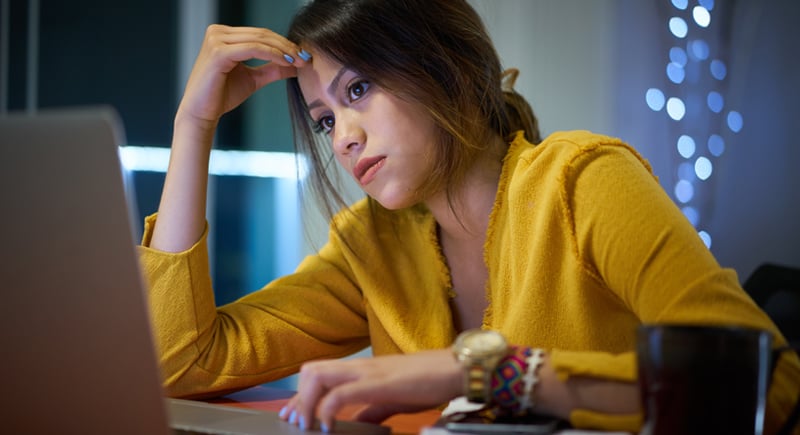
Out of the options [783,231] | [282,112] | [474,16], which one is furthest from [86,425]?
[282,112]

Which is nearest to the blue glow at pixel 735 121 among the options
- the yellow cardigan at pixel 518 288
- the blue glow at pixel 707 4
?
the blue glow at pixel 707 4

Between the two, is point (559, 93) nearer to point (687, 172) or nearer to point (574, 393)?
point (687, 172)

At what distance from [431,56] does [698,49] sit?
0.80 m

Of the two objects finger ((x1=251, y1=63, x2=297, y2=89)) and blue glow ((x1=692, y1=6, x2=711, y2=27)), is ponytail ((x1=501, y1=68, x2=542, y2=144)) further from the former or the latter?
blue glow ((x1=692, y1=6, x2=711, y2=27))

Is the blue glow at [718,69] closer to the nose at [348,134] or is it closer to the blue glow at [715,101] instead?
the blue glow at [715,101]

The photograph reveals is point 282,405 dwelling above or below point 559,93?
below

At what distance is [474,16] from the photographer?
4.24 feet

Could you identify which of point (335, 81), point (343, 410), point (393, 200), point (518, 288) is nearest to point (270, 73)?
point (335, 81)

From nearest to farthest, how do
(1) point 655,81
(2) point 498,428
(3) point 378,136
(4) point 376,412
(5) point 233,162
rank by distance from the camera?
(2) point 498,428, (4) point 376,412, (3) point 378,136, (1) point 655,81, (5) point 233,162

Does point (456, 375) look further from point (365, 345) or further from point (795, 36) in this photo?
point (795, 36)

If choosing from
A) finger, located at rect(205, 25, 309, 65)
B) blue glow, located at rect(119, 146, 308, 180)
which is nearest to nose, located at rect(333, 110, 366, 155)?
finger, located at rect(205, 25, 309, 65)

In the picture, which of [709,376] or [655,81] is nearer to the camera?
[709,376]

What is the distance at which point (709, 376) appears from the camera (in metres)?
0.58

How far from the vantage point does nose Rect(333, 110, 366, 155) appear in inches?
46.4
